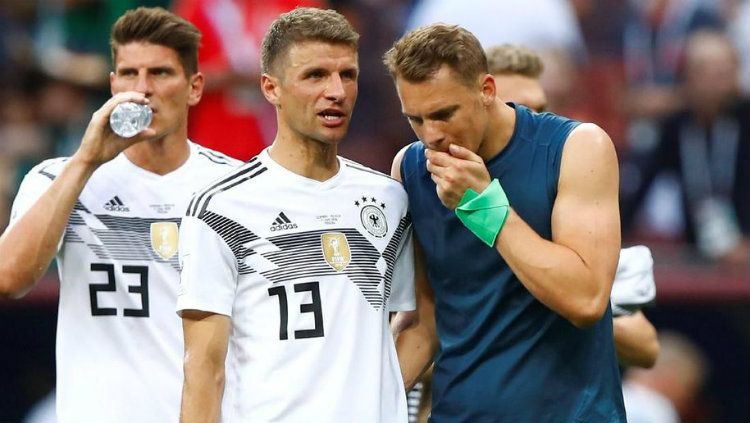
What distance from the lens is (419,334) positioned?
5.49m

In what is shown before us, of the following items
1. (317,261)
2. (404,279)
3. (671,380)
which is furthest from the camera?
(671,380)

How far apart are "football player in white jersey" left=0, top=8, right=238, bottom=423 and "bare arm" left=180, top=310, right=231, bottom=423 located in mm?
738

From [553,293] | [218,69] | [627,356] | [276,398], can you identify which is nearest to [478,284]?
[553,293]

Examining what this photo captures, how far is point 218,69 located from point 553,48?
2.31 meters

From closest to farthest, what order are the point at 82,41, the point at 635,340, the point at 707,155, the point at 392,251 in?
the point at 392,251 < the point at 635,340 < the point at 707,155 < the point at 82,41

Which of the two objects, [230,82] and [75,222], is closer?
[75,222]

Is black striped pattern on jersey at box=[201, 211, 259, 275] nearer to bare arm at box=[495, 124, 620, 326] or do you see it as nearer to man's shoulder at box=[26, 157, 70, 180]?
bare arm at box=[495, 124, 620, 326]

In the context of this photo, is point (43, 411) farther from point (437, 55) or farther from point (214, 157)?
point (437, 55)

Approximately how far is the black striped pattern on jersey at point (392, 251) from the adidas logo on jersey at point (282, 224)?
365 millimetres

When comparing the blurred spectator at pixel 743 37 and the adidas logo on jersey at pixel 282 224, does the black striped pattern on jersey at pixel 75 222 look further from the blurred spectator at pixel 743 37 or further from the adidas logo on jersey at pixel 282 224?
the blurred spectator at pixel 743 37

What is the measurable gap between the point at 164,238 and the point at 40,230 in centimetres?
48

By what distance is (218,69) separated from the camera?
28.1ft

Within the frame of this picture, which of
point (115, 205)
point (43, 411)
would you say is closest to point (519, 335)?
point (115, 205)

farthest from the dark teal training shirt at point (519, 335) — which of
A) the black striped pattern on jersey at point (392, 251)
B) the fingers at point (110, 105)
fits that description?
the fingers at point (110, 105)
